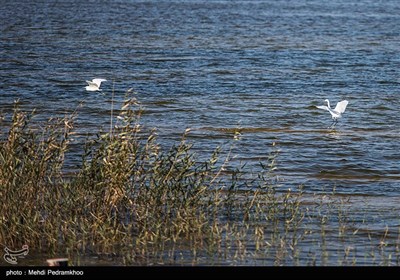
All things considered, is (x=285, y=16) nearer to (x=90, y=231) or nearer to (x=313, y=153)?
(x=313, y=153)

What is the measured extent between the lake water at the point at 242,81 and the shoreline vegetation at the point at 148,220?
193cm

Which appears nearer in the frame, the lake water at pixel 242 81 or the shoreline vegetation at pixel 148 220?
the shoreline vegetation at pixel 148 220

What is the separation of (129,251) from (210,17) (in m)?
47.4

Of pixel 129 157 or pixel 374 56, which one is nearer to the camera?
pixel 129 157

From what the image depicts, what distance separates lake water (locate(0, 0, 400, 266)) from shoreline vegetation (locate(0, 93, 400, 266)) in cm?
193

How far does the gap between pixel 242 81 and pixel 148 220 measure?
17.4 metres

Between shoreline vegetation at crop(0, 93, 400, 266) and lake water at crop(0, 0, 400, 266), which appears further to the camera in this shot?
lake water at crop(0, 0, 400, 266)

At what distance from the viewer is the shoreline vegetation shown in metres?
11.0

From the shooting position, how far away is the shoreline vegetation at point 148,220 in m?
→ 11.0

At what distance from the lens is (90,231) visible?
11.4m

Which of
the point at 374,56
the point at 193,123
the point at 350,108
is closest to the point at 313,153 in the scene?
the point at 193,123

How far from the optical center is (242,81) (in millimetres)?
28875

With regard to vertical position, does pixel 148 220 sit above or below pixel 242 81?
above

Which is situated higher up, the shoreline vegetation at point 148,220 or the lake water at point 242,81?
the shoreline vegetation at point 148,220
